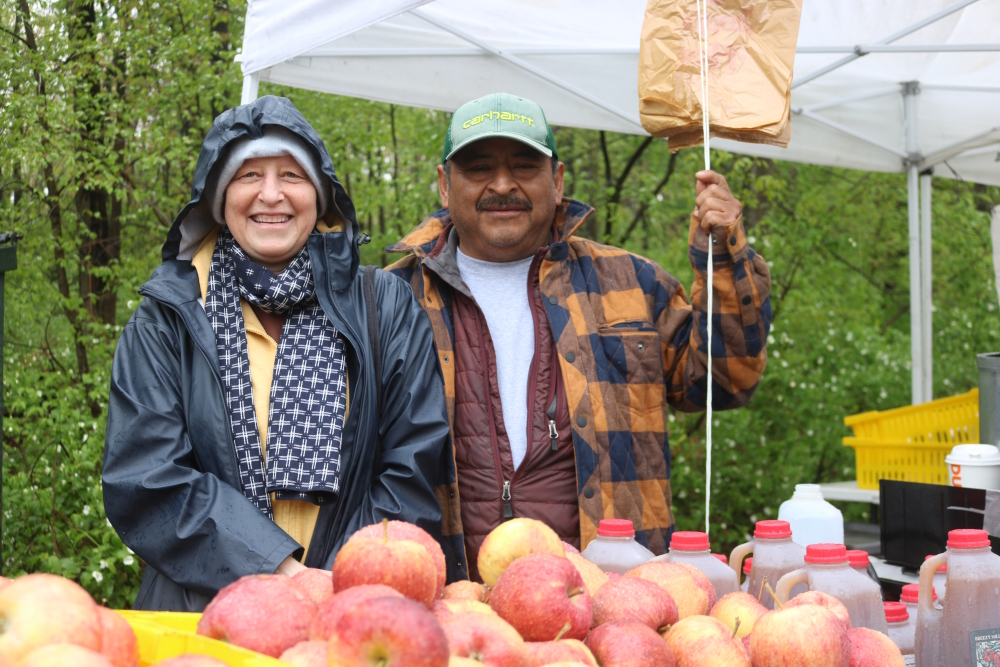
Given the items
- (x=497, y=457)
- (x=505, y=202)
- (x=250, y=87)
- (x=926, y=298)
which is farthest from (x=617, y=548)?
(x=926, y=298)

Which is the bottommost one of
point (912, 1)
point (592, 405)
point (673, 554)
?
point (673, 554)

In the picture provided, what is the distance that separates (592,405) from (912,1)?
2.79 meters

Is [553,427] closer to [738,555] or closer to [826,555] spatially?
[738,555]

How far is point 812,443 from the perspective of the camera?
719 centimetres

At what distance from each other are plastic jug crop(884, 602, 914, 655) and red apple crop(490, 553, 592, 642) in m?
1.06

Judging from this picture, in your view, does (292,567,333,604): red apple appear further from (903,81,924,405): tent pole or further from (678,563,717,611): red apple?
(903,81,924,405): tent pole

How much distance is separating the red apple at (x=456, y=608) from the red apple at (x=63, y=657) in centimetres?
43

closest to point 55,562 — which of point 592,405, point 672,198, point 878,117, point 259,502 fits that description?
point 259,502

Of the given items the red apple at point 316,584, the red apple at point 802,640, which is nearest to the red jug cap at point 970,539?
the red apple at point 802,640

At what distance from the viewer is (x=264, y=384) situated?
2234 mm

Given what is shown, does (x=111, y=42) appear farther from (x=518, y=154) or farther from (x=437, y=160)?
(x=518, y=154)

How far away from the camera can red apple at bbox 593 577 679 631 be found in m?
1.43

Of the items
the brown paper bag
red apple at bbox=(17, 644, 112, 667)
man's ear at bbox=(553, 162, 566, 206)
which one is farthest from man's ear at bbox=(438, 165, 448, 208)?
red apple at bbox=(17, 644, 112, 667)

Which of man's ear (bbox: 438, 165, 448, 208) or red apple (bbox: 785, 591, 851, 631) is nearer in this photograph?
red apple (bbox: 785, 591, 851, 631)
